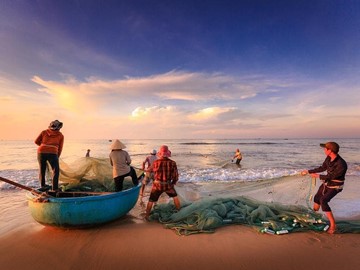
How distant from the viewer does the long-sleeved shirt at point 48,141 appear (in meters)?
6.15

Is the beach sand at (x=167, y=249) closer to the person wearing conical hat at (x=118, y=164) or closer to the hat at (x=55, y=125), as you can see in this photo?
the person wearing conical hat at (x=118, y=164)

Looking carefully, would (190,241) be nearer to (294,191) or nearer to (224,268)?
(224,268)

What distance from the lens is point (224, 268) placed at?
12.7 ft

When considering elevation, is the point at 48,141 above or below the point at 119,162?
above

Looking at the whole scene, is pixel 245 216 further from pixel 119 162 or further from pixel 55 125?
pixel 55 125

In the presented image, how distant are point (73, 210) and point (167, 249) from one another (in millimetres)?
1963

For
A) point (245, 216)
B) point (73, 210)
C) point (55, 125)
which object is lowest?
point (245, 216)

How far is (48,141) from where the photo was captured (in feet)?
20.3

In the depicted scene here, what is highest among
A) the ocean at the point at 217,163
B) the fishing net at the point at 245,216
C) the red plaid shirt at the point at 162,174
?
the red plaid shirt at the point at 162,174

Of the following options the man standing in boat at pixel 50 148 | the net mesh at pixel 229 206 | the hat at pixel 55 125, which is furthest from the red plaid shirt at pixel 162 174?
the hat at pixel 55 125

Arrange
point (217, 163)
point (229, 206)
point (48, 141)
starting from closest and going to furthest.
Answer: point (229, 206), point (48, 141), point (217, 163)

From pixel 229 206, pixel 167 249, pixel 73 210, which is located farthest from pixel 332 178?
pixel 73 210

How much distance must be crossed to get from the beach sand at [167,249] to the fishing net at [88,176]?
1.63 m

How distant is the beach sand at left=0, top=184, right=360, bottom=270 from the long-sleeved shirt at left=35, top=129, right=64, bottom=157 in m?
1.74
